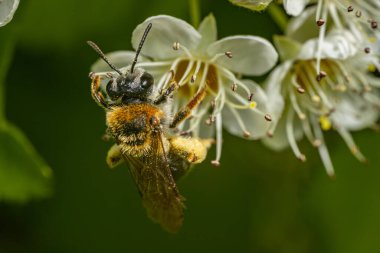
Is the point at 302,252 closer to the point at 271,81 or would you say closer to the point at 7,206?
the point at 271,81

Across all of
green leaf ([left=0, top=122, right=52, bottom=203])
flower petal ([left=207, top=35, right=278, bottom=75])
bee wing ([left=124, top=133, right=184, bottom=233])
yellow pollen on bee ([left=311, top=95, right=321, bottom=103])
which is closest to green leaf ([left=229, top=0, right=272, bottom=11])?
flower petal ([left=207, top=35, right=278, bottom=75])

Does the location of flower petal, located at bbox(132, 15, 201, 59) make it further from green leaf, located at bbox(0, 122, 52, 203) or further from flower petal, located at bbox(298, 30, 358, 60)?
green leaf, located at bbox(0, 122, 52, 203)

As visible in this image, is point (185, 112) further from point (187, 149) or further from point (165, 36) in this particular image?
point (165, 36)

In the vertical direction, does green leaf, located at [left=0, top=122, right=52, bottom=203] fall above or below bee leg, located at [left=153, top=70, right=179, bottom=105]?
below

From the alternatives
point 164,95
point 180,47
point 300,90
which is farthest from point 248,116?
point 164,95

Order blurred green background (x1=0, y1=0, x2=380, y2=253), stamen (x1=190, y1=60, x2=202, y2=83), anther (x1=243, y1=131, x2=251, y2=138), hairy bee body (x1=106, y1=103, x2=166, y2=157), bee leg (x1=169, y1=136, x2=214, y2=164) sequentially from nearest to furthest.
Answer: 1. hairy bee body (x1=106, y1=103, x2=166, y2=157)
2. bee leg (x1=169, y1=136, x2=214, y2=164)
3. stamen (x1=190, y1=60, x2=202, y2=83)
4. anther (x1=243, y1=131, x2=251, y2=138)
5. blurred green background (x1=0, y1=0, x2=380, y2=253)

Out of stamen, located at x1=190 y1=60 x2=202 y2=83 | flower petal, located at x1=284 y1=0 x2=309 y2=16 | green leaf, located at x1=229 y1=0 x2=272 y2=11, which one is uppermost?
green leaf, located at x1=229 y1=0 x2=272 y2=11
